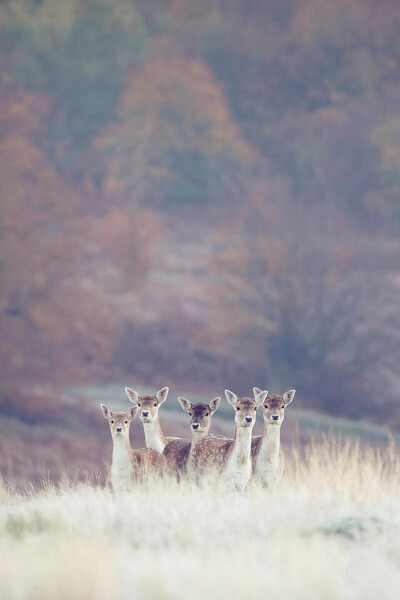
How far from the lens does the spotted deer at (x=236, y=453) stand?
11242mm

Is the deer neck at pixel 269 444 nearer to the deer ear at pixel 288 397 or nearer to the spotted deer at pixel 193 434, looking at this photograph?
the deer ear at pixel 288 397

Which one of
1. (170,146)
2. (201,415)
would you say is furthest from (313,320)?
(201,415)

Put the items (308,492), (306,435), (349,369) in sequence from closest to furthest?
1. (308,492)
2. (306,435)
3. (349,369)

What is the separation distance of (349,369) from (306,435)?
11.9 feet

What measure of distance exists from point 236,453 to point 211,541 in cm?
145

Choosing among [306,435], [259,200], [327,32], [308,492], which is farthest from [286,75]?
[308,492]

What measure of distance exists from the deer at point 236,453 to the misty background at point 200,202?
12385mm

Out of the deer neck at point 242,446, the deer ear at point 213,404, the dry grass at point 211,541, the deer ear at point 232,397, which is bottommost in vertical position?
the dry grass at point 211,541

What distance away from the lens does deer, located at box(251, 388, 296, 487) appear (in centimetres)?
1158

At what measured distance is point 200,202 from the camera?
100 feet

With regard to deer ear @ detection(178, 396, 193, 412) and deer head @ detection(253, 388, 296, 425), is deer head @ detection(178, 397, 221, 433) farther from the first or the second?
deer head @ detection(253, 388, 296, 425)

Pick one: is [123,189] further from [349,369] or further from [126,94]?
[349,369]

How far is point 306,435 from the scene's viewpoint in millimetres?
22984

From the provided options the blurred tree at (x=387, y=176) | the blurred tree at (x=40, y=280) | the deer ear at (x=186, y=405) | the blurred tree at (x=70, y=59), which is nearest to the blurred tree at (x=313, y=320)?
the blurred tree at (x=387, y=176)
